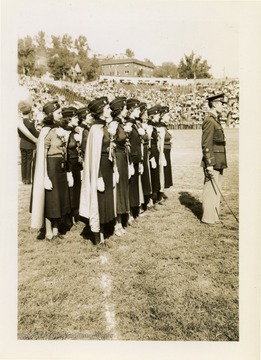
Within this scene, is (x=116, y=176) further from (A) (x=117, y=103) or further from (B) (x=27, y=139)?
(B) (x=27, y=139)

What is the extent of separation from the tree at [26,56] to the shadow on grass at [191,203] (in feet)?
8.20

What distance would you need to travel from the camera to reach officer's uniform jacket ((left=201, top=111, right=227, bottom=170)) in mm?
4141

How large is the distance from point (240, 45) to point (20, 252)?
2.76 metres

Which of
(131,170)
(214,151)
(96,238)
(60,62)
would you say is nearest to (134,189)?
(131,170)

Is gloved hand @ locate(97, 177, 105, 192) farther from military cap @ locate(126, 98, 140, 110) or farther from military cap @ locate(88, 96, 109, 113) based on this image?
military cap @ locate(126, 98, 140, 110)

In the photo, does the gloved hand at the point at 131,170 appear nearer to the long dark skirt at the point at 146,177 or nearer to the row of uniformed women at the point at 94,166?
the row of uniformed women at the point at 94,166

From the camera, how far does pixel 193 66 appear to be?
13.5 feet

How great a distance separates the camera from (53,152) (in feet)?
12.5

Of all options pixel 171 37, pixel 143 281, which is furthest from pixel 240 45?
pixel 143 281

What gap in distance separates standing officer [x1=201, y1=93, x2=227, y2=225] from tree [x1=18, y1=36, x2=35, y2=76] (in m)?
1.88

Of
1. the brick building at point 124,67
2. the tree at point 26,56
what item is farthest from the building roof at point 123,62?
the tree at point 26,56

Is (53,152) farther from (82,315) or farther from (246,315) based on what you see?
(246,315)

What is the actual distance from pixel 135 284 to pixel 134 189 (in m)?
1.48
